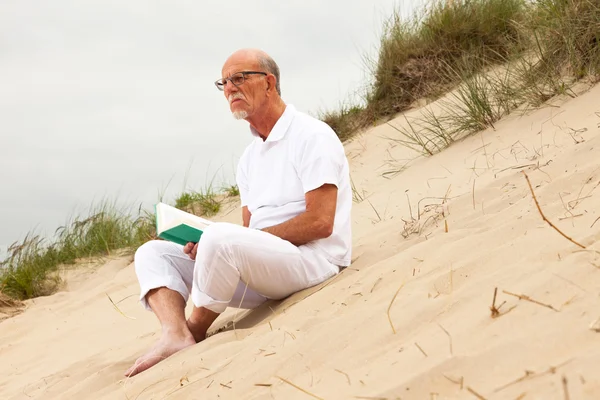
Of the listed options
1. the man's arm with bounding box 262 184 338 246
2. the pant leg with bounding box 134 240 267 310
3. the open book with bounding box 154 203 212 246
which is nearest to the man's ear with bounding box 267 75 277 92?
the man's arm with bounding box 262 184 338 246

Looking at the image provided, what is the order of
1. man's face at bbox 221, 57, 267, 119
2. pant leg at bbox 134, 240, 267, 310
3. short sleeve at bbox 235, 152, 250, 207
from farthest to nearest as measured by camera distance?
short sleeve at bbox 235, 152, 250, 207, man's face at bbox 221, 57, 267, 119, pant leg at bbox 134, 240, 267, 310

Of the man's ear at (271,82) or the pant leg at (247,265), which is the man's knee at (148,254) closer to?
the pant leg at (247,265)

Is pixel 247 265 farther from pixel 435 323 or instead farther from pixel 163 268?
pixel 435 323

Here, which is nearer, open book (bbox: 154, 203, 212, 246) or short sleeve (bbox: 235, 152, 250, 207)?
open book (bbox: 154, 203, 212, 246)

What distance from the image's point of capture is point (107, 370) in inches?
139

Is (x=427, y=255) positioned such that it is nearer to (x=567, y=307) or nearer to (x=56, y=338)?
(x=567, y=307)

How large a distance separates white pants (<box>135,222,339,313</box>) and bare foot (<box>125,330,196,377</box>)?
17 centimetres

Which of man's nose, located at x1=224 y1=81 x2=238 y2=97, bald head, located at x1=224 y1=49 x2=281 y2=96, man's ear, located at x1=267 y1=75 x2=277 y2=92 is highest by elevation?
bald head, located at x1=224 y1=49 x2=281 y2=96

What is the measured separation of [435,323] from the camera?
2111mm

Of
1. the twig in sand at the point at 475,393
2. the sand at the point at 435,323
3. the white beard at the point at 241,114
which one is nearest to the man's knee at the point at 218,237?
the sand at the point at 435,323

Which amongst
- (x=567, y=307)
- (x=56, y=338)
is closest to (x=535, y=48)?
(x=56, y=338)

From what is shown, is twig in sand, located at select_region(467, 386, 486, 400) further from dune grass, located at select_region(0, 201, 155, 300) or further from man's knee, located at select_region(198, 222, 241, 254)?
dune grass, located at select_region(0, 201, 155, 300)

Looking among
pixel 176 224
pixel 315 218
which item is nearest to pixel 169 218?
pixel 176 224

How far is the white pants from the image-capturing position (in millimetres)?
3225
